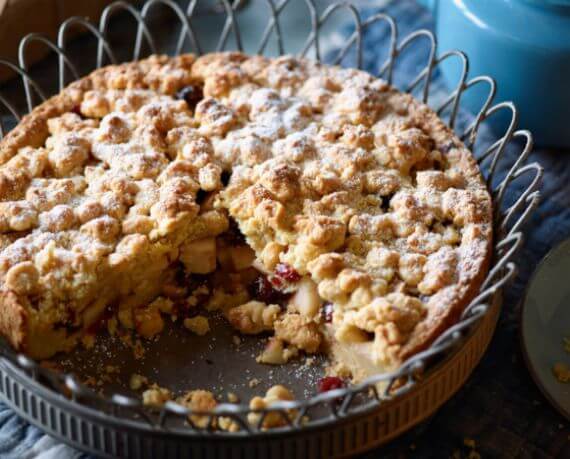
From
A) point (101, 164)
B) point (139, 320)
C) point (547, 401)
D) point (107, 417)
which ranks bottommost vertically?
point (547, 401)

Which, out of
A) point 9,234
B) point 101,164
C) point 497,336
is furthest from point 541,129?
point 9,234

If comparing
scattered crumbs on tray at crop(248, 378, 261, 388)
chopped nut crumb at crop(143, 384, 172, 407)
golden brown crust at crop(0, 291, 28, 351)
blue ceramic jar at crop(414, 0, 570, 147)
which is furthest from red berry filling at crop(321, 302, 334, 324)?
blue ceramic jar at crop(414, 0, 570, 147)

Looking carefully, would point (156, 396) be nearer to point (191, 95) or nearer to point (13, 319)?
point (13, 319)

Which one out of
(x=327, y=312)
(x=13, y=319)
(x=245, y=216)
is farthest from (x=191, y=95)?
(x=13, y=319)

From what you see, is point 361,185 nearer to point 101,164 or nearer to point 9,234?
point 101,164

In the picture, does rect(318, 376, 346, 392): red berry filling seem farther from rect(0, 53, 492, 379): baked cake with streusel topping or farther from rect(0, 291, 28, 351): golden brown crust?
rect(0, 291, 28, 351): golden brown crust

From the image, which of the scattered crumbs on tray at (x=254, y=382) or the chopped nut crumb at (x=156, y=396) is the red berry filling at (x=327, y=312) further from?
the chopped nut crumb at (x=156, y=396)
